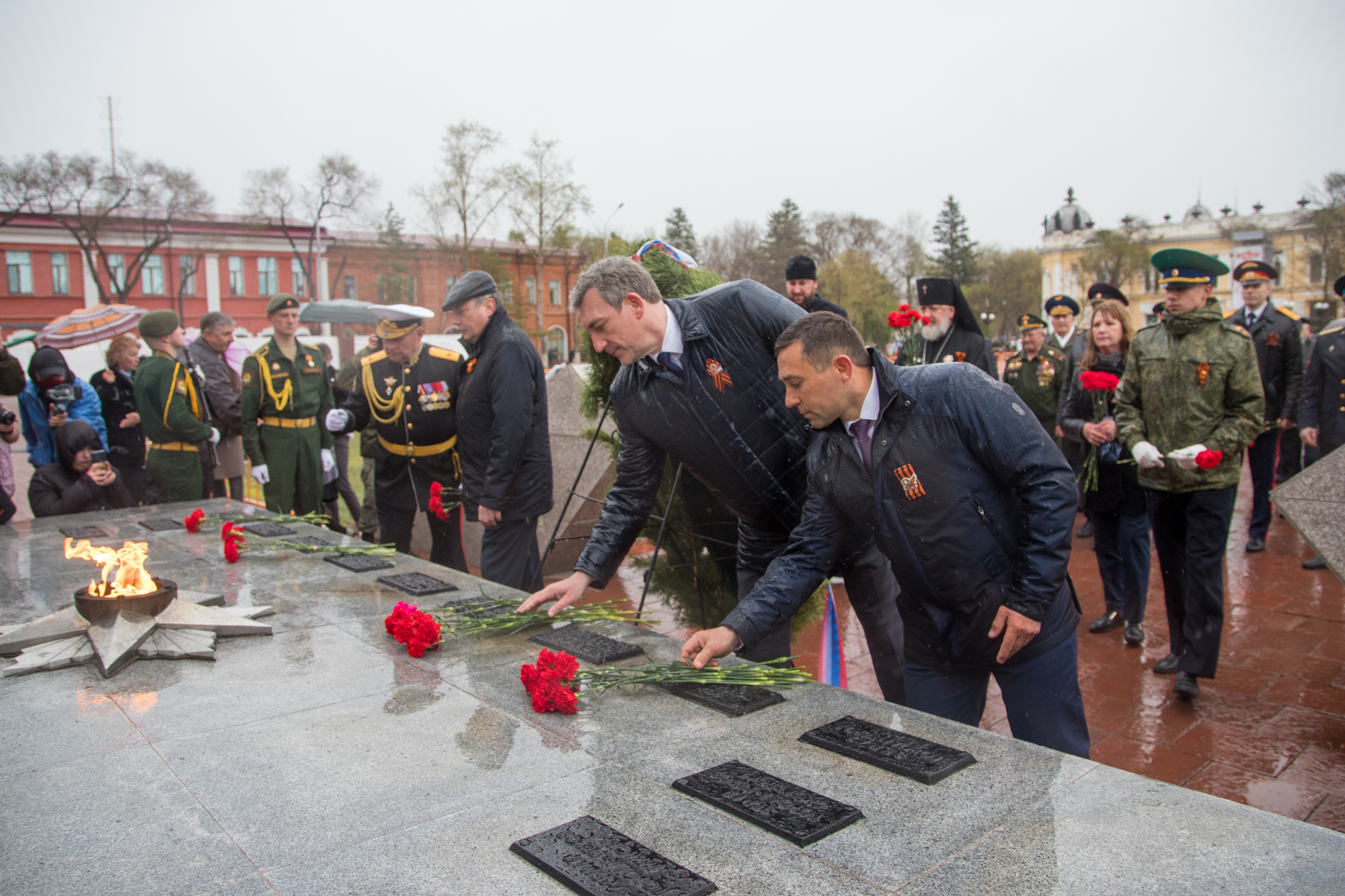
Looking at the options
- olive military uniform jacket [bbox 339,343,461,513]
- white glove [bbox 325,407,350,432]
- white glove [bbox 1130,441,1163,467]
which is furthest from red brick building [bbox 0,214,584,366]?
white glove [bbox 1130,441,1163,467]

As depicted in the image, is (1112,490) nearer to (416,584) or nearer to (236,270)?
(416,584)

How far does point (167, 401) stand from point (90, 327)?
2.69 m

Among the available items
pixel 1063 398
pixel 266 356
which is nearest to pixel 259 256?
pixel 266 356

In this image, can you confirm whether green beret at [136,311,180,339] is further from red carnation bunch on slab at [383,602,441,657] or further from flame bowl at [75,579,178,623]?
red carnation bunch on slab at [383,602,441,657]

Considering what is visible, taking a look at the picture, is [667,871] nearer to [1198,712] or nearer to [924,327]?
[1198,712]

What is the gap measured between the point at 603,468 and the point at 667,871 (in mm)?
5657

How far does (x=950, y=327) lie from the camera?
7.59 metres

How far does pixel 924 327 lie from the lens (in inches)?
304

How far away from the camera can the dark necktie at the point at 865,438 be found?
109 inches

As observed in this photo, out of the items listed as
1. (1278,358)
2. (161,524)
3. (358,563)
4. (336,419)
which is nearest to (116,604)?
(358,563)

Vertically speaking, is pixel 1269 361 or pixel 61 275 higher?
pixel 61 275

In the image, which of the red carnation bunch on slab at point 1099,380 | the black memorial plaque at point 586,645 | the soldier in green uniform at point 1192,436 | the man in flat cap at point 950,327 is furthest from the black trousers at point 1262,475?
the black memorial plaque at point 586,645

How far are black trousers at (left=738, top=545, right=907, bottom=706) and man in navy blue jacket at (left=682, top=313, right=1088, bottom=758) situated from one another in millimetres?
688

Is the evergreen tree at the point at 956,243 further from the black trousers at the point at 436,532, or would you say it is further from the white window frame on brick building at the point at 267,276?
the black trousers at the point at 436,532
